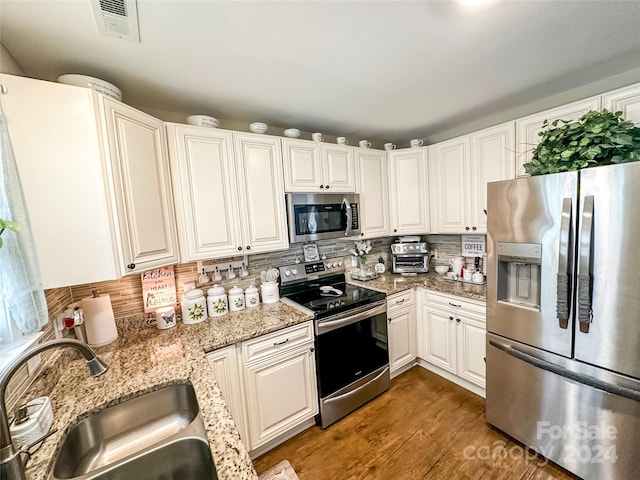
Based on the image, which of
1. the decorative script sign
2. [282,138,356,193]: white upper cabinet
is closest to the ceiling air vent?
[282,138,356,193]: white upper cabinet

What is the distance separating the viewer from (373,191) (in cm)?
260

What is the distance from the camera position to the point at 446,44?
129 centimetres

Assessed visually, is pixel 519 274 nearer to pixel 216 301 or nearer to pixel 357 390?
pixel 357 390

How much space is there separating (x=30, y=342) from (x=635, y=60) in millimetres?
3501

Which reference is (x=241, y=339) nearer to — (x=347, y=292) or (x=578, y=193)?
(x=347, y=292)

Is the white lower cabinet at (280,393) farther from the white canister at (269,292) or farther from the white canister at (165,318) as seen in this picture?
the white canister at (165,318)

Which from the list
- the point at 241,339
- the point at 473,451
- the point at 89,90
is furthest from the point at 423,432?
the point at 89,90

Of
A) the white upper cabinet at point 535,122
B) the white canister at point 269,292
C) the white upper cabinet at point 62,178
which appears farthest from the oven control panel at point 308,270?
the white upper cabinet at point 535,122

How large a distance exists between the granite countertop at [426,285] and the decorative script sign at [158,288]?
5.29 feet

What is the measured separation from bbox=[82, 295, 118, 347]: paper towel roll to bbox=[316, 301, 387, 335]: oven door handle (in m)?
1.30

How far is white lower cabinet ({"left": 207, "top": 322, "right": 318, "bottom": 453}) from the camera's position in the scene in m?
1.57

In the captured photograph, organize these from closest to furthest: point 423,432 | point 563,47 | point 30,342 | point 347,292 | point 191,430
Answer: point 191,430, point 30,342, point 563,47, point 423,432, point 347,292

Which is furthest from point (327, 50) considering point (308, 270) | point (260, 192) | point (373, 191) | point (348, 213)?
point (308, 270)

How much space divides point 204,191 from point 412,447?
226 cm
